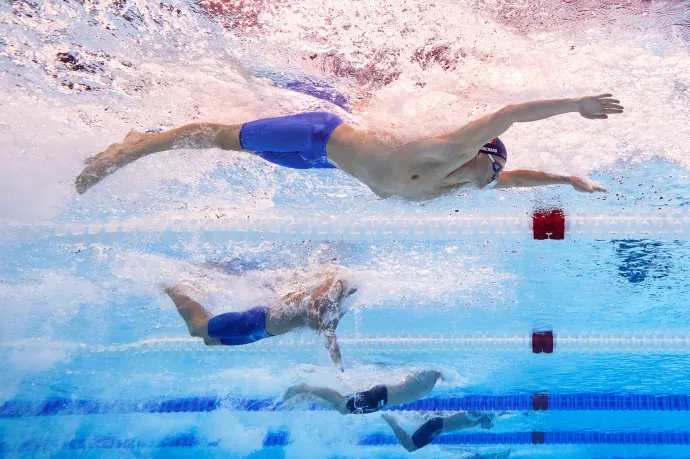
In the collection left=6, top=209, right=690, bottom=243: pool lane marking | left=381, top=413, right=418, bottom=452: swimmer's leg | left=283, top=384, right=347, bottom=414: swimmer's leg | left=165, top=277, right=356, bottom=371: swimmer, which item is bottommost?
left=381, top=413, right=418, bottom=452: swimmer's leg

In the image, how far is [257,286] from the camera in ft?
16.6

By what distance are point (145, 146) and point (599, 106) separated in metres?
2.59

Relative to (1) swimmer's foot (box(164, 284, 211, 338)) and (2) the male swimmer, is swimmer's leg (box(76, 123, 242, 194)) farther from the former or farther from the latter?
(1) swimmer's foot (box(164, 284, 211, 338))

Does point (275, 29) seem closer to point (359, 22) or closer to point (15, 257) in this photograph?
point (359, 22)

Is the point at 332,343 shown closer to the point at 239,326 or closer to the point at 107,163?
the point at 239,326

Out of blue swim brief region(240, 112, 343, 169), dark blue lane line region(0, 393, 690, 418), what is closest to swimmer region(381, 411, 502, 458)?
dark blue lane line region(0, 393, 690, 418)

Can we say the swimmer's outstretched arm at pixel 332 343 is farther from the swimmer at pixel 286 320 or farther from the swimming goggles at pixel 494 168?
the swimming goggles at pixel 494 168

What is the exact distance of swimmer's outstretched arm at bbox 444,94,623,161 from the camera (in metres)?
2.57

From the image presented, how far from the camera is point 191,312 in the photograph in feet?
15.6

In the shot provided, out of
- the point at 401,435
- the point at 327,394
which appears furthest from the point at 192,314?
the point at 401,435

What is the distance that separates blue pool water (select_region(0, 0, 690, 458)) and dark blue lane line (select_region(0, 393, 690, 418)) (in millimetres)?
26

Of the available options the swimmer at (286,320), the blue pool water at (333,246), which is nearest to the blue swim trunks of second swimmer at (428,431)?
the blue pool water at (333,246)

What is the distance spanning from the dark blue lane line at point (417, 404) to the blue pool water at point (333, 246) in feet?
0.09

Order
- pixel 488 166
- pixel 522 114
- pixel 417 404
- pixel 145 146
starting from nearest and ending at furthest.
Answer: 1. pixel 522 114
2. pixel 488 166
3. pixel 145 146
4. pixel 417 404
